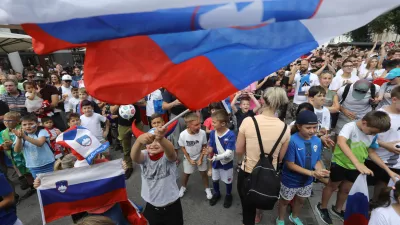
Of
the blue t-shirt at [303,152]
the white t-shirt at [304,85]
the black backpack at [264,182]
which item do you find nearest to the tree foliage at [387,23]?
the white t-shirt at [304,85]

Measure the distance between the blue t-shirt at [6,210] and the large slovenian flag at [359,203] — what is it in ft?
11.0

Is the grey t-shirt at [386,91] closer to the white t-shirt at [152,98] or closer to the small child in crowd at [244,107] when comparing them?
the small child in crowd at [244,107]

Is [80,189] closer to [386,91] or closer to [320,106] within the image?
[320,106]

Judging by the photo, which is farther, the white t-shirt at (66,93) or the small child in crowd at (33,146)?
the white t-shirt at (66,93)

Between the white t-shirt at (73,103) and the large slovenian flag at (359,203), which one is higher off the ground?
the white t-shirt at (73,103)

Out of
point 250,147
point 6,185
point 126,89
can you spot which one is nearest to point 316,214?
point 250,147

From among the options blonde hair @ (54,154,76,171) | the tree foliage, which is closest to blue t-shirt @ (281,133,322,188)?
blonde hair @ (54,154,76,171)

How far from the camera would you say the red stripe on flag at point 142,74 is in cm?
125

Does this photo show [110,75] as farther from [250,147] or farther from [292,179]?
[292,179]

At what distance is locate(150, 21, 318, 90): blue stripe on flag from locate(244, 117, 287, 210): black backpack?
1.16m

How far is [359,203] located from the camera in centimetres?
241

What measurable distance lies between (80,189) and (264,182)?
187cm

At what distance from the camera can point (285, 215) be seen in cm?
334

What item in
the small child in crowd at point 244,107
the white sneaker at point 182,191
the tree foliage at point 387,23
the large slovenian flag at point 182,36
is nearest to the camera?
the large slovenian flag at point 182,36
